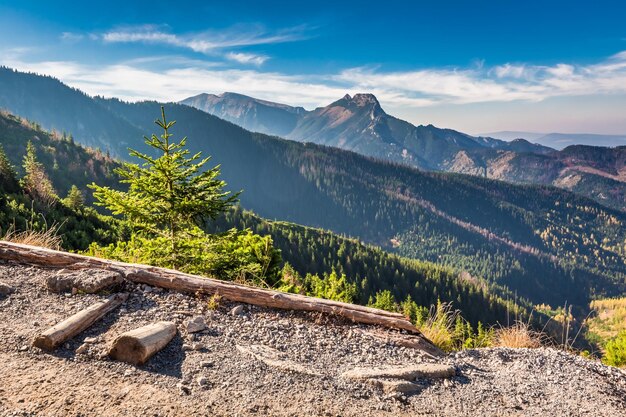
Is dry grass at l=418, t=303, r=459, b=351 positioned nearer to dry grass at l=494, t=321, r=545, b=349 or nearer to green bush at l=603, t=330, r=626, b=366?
dry grass at l=494, t=321, r=545, b=349

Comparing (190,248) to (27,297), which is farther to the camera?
(190,248)

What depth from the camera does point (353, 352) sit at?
20.5 ft

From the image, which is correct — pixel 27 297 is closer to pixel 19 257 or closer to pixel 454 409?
pixel 19 257

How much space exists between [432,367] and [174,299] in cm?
486

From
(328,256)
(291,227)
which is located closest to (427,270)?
(328,256)

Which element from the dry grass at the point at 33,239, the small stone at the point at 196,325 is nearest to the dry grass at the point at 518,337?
the small stone at the point at 196,325

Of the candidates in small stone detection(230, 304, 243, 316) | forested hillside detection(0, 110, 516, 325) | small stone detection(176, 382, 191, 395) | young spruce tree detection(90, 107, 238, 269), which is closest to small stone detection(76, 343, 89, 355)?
small stone detection(176, 382, 191, 395)

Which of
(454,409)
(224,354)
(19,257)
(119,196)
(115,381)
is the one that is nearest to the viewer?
(115,381)

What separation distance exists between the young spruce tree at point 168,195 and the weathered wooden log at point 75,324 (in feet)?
13.8

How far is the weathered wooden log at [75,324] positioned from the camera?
5.30m

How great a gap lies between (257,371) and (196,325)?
1.56 metres

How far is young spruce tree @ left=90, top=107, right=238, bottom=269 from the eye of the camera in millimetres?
10773

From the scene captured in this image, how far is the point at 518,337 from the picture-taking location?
328 inches

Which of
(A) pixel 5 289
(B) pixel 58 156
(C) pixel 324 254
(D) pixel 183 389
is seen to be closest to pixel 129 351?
(D) pixel 183 389
